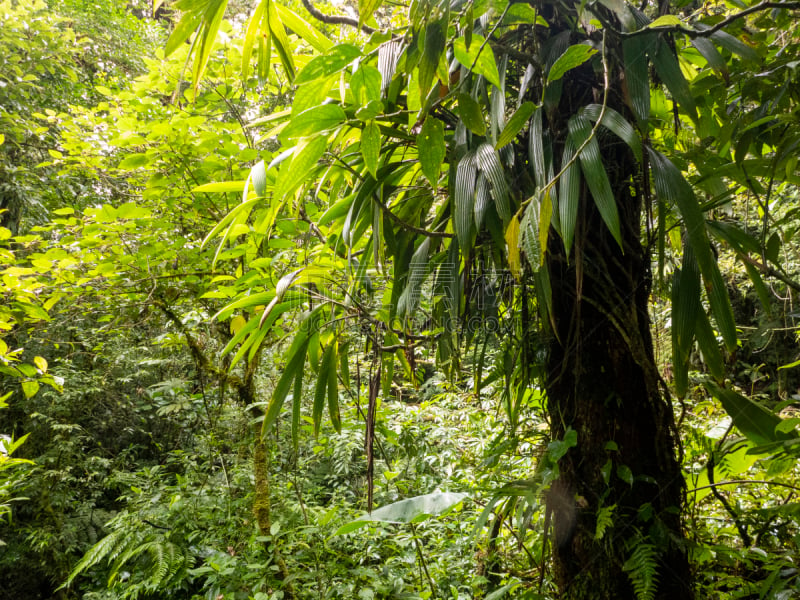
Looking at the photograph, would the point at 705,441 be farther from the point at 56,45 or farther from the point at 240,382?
→ the point at 56,45

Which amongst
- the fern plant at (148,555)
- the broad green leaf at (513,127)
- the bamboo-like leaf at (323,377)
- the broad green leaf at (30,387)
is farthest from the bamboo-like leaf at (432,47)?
the fern plant at (148,555)

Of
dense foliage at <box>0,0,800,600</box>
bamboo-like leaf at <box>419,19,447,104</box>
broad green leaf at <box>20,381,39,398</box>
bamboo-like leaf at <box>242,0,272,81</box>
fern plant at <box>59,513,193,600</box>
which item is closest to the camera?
bamboo-like leaf at <box>419,19,447,104</box>

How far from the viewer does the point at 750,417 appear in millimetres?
749

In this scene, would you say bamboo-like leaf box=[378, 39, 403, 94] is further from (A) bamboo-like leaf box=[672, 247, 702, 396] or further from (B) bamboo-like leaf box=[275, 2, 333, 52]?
(A) bamboo-like leaf box=[672, 247, 702, 396]

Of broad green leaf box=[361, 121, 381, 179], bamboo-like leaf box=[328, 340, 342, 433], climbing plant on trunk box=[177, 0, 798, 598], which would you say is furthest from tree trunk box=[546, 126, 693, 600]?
bamboo-like leaf box=[328, 340, 342, 433]

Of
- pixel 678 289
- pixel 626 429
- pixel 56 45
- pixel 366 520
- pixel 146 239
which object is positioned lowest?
pixel 366 520

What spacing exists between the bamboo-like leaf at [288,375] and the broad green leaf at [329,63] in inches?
17.8

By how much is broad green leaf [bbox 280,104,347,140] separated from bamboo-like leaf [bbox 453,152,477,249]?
18 centimetres

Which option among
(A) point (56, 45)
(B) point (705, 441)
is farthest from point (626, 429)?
(A) point (56, 45)

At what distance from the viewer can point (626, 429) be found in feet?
2.23

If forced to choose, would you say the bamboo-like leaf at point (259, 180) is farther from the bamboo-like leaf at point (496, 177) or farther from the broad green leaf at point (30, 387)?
the broad green leaf at point (30, 387)

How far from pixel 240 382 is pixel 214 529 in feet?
2.22

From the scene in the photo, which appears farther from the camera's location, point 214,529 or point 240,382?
point 214,529

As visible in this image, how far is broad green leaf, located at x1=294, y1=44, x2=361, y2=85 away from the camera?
61 cm
